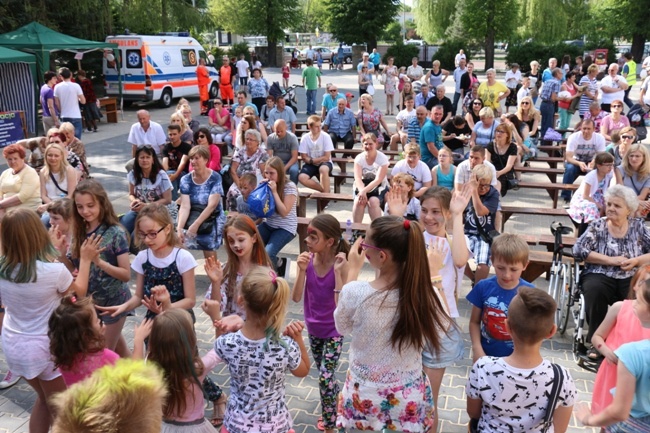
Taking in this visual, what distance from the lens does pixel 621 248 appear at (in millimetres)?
5230

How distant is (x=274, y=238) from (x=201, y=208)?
0.94 meters

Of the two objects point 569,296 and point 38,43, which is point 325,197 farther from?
point 38,43

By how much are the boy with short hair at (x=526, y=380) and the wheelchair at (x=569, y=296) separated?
2.55 meters

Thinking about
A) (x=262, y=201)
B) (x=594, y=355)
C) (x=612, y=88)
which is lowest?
(x=594, y=355)

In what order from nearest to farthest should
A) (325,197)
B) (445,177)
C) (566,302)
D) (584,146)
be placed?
(566,302) → (445,177) → (325,197) → (584,146)

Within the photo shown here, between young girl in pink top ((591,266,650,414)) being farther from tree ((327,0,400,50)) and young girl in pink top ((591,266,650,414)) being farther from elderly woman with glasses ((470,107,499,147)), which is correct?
tree ((327,0,400,50))

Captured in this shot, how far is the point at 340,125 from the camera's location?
12.1 metres

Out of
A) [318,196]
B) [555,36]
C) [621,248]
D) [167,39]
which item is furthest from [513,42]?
Answer: [621,248]

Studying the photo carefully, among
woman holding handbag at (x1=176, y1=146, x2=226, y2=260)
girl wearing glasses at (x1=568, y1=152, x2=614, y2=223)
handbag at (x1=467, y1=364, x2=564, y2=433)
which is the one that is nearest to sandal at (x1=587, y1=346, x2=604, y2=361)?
girl wearing glasses at (x1=568, y1=152, x2=614, y2=223)

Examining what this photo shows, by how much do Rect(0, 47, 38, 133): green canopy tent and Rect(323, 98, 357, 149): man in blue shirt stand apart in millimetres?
8912

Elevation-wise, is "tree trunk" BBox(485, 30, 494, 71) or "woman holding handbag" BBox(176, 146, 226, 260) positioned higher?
"tree trunk" BBox(485, 30, 494, 71)

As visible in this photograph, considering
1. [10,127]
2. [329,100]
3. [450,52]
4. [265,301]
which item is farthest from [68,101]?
[450,52]

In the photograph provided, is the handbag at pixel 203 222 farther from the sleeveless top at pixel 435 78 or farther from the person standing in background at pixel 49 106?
the sleeveless top at pixel 435 78

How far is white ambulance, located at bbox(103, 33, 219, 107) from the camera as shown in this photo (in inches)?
832
